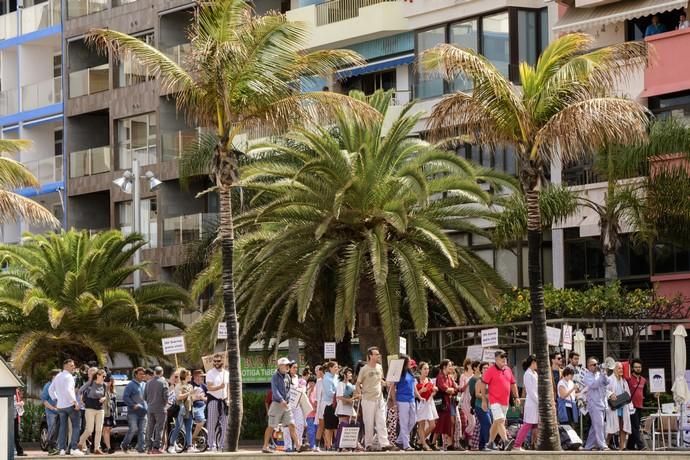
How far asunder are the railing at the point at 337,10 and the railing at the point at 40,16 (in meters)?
15.4

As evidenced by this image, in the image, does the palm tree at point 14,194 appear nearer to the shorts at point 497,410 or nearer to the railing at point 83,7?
the shorts at point 497,410

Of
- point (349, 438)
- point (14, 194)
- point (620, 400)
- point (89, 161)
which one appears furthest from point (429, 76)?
point (349, 438)

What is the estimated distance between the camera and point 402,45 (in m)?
52.1

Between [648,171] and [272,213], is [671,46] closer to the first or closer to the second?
[648,171]

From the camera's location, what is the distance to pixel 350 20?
53.3 metres

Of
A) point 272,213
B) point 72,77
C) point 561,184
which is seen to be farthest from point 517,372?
point 72,77

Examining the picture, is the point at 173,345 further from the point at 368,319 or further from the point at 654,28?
the point at 654,28

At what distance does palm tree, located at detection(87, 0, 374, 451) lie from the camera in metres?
29.4

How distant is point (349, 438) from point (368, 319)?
378 inches

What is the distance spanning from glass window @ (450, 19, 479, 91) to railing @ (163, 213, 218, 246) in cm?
1202

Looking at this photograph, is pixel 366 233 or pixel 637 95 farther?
pixel 637 95

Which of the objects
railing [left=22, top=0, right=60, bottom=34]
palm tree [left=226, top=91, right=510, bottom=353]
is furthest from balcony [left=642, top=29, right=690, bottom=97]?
railing [left=22, top=0, right=60, bottom=34]

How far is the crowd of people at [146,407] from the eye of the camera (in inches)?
1219

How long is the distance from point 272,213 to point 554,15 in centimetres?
1160
